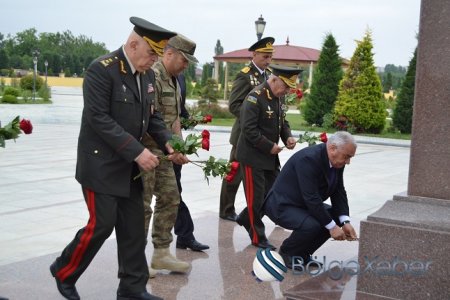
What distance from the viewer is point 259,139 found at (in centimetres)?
525

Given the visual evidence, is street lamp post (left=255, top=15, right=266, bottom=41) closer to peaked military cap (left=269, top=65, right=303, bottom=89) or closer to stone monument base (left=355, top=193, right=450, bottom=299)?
peaked military cap (left=269, top=65, right=303, bottom=89)

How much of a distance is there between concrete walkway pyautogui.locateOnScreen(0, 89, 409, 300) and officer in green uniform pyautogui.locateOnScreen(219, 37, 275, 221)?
0.20 m

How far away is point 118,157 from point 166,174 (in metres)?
0.80

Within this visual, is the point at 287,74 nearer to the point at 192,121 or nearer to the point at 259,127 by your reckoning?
the point at 259,127

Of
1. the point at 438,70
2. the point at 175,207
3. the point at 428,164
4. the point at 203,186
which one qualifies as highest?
the point at 438,70

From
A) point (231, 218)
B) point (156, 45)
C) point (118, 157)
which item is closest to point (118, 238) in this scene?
point (118, 157)

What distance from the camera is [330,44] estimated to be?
911 inches

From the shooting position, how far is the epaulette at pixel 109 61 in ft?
11.7

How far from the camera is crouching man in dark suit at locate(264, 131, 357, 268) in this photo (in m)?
4.30

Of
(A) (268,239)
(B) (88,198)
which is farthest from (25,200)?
(B) (88,198)

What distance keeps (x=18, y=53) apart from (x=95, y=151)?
3440 inches

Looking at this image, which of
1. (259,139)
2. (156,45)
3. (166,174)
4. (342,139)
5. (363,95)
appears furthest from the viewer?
(363,95)

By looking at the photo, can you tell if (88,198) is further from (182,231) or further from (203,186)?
(203,186)

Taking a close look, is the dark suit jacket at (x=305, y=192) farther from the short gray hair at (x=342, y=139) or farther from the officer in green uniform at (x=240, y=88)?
the officer in green uniform at (x=240, y=88)
